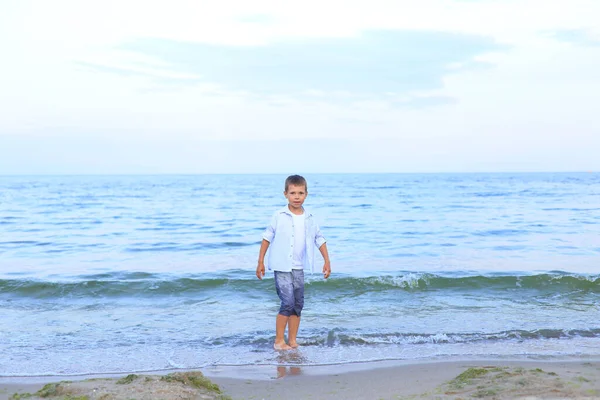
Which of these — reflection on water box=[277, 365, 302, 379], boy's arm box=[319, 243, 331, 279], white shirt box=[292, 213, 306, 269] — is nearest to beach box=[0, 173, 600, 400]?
reflection on water box=[277, 365, 302, 379]

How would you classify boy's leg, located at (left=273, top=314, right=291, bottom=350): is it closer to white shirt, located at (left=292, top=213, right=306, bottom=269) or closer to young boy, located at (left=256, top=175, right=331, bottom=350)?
young boy, located at (left=256, top=175, right=331, bottom=350)

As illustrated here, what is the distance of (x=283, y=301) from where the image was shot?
639cm

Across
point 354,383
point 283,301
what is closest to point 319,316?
point 283,301

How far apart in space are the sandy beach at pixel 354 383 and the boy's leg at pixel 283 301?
29.7 inches

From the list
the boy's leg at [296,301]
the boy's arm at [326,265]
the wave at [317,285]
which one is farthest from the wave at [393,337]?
the wave at [317,285]

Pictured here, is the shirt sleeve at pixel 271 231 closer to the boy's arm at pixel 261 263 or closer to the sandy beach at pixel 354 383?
the boy's arm at pixel 261 263

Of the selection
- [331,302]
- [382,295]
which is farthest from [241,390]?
[382,295]

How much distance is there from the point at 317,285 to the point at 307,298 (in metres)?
0.77

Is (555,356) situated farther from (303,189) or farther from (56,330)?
(56,330)

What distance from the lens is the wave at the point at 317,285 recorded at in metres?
9.80

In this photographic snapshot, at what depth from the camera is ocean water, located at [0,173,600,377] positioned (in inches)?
248

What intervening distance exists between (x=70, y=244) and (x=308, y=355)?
470 inches

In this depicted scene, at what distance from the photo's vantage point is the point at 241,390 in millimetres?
4914

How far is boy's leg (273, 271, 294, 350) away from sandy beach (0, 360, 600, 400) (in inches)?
29.7
